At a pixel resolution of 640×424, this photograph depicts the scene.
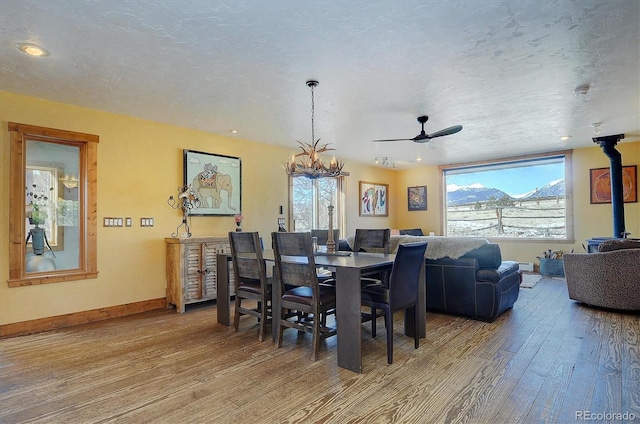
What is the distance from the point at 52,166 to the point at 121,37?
7.65 feet

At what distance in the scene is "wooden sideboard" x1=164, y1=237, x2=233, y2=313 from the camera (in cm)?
447

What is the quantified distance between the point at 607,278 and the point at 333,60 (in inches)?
164

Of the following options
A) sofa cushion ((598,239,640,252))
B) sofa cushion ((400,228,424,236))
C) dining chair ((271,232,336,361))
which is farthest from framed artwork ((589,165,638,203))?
dining chair ((271,232,336,361))

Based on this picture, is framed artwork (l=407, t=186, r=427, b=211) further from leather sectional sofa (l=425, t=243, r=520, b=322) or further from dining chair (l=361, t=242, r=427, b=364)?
dining chair (l=361, t=242, r=427, b=364)

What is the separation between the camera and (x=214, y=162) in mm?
5320

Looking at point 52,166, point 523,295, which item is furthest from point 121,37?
point 523,295

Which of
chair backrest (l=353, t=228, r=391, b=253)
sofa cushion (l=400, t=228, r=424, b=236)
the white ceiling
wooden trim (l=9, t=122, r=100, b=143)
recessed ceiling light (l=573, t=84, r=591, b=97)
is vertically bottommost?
sofa cushion (l=400, t=228, r=424, b=236)

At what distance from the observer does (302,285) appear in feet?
9.50

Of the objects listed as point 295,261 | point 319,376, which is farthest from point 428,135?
point 319,376

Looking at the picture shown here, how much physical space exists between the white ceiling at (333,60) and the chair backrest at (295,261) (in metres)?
1.53

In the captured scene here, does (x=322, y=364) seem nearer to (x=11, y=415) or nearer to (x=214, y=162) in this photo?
(x=11, y=415)

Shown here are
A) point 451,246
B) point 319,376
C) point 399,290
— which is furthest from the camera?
point 451,246

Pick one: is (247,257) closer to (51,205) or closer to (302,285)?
(302,285)

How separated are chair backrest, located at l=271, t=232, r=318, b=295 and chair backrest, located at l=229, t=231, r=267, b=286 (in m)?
0.28
